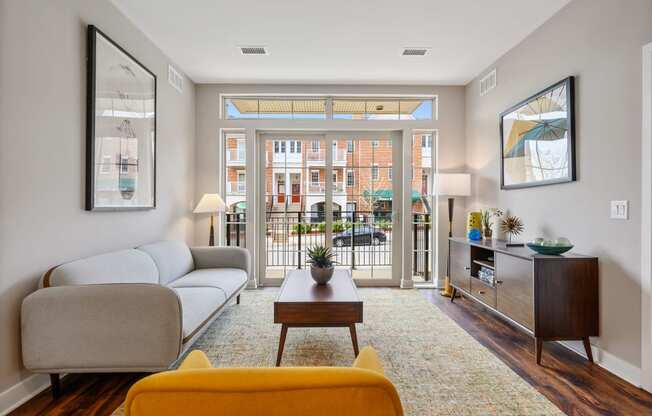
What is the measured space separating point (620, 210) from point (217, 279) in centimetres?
314

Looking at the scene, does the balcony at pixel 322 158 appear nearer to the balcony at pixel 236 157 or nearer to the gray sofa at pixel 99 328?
the balcony at pixel 236 157

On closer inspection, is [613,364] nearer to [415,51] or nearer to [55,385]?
[415,51]

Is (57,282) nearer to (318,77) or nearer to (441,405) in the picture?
(441,405)

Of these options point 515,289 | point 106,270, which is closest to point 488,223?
point 515,289

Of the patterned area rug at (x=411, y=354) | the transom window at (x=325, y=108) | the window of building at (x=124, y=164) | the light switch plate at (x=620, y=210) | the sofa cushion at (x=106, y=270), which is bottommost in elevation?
the patterned area rug at (x=411, y=354)

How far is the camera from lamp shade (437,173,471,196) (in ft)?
13.3

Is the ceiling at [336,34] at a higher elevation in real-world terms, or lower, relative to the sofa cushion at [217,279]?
higher

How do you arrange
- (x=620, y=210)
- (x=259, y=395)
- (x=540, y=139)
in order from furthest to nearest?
1. (x=540, y=139)
2. (x=620, y=210)
3. (x=259, y=395)

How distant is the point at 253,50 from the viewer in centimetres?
350

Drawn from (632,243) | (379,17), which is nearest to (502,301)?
(632,243)

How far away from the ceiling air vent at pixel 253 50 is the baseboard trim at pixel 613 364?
→ 381 cm

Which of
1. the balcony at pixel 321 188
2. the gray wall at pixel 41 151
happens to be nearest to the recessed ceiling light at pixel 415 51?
the balcony at pixel 321 188

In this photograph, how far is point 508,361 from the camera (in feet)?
7.82

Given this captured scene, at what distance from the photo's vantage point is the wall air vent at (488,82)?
378 centimetres
